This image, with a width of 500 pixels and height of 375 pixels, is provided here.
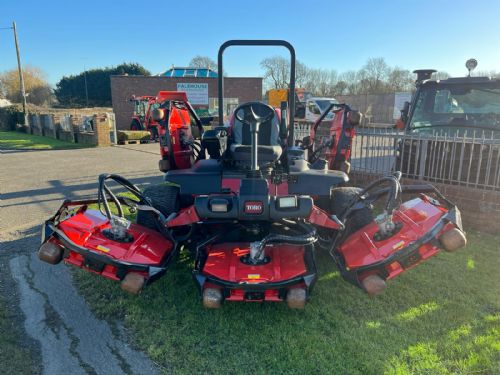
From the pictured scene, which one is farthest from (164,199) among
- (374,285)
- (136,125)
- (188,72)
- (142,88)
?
(188,72)

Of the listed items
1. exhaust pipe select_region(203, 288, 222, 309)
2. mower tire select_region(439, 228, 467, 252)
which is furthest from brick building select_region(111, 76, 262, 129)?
mower tire select_region(439, 228, 467, 252)

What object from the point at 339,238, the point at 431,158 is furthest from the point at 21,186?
the point at 431,158

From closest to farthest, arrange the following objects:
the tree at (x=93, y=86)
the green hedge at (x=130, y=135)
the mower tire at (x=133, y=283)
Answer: the mower tire at (x=133, y=283) < the green hedge at (x=130, y=135) < the tree at (x=93, y=86)

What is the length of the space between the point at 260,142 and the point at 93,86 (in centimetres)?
4800

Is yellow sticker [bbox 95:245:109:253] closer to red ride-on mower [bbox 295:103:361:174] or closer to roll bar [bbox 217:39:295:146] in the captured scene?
roll bar [bbox 217:39:295:146]

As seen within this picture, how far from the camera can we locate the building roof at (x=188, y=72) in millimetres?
26688

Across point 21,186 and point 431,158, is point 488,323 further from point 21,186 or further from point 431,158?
point 21,186

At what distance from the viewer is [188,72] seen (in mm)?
27375

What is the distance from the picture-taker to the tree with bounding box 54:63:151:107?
44531mm

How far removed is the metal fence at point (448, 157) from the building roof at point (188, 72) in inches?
875

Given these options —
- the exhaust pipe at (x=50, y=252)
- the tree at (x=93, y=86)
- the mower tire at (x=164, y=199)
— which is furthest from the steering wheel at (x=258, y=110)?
the tree at (x=93, y=86)

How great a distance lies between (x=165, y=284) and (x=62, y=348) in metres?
1.00

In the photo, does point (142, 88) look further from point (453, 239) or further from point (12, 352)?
point (453, 239)

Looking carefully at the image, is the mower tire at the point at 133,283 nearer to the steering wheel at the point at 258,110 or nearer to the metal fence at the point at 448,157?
the steering wheel at the point at 258,110
